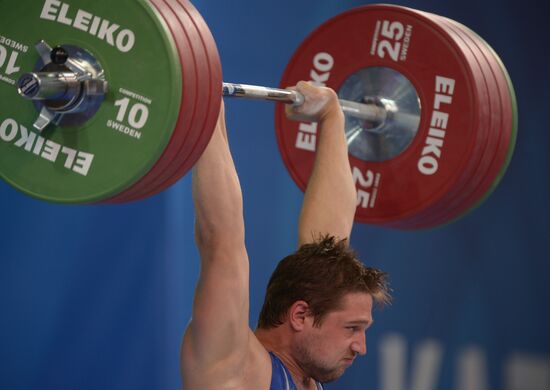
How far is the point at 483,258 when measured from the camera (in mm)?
4035

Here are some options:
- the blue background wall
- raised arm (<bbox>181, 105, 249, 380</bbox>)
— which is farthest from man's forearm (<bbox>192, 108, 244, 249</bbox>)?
the blue background wall

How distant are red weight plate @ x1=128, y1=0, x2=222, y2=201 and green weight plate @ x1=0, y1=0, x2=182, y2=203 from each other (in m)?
0.09

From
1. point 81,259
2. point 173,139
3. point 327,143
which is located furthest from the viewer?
point 81,259

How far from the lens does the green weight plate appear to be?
2.13 metres

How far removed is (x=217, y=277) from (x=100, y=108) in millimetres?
474

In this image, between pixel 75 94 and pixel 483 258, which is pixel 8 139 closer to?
pixel 75 94

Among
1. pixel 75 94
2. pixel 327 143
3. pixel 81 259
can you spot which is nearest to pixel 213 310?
pixel 75 94

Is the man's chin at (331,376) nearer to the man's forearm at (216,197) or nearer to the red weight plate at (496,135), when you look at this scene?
the man's forearm at (216,197)

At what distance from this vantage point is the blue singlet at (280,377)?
2.54m

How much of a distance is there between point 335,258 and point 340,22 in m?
0.93

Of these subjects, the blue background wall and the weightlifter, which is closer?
the weightlifter

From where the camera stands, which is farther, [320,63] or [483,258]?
[483,258]

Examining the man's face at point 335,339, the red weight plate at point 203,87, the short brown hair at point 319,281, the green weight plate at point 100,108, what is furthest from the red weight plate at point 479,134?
the green weight plate at point 100,108

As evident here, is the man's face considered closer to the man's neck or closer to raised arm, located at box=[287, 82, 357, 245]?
the man's neck
